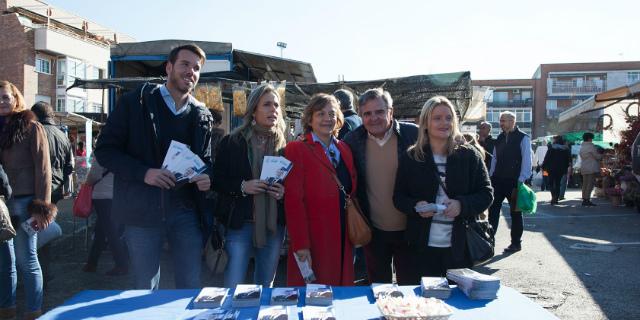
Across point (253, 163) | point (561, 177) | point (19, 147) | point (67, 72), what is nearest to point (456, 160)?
point (253, 163)

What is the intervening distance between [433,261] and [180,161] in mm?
1737

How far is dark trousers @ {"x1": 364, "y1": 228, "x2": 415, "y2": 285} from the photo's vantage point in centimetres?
335

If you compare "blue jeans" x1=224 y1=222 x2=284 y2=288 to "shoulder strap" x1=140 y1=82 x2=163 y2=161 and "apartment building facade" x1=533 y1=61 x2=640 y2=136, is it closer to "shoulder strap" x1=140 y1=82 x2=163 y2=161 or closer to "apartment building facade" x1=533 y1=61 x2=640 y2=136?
"shoulder strap" x1=140 y1=82 x2=163 y2=161

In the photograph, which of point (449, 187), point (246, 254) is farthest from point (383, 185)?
point (246, 254)

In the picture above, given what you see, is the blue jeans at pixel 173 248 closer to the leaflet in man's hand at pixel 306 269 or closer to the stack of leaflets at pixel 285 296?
the leaflet in man's hand at pixel 306 269

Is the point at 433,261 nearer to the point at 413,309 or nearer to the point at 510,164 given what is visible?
the point at 413,309

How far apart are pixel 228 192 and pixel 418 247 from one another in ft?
4.27

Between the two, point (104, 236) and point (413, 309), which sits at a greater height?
point (413, 309)

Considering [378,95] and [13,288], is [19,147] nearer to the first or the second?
[13,288]

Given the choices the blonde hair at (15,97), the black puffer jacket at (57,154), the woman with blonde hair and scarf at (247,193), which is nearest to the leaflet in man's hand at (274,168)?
the woman with blonde hair and scarf at (247,193)

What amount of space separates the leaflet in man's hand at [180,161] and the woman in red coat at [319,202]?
0.68 meters

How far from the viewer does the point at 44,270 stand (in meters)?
4.77

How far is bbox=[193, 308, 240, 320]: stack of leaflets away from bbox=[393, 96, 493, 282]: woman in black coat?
143 cm

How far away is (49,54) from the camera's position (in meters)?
32.9
